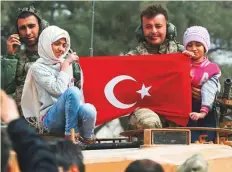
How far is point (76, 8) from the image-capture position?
24234 mm

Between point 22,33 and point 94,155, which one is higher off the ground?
point 22,33

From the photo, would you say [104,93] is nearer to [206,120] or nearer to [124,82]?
[124,82]

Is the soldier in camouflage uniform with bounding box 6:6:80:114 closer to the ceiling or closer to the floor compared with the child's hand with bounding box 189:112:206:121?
closer to the ceiling

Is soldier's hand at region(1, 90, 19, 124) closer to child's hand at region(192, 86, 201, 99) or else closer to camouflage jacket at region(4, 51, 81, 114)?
camouflage jacket at region(4, 51, 81, 114)

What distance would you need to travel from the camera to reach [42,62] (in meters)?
9.12

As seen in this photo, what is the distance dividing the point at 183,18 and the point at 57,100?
13.5 meters

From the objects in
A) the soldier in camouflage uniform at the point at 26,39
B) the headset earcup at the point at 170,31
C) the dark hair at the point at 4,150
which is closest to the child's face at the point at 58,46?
the soldier in camouflage uniform at the point at 26,39

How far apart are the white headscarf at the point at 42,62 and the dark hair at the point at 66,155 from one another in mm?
2548

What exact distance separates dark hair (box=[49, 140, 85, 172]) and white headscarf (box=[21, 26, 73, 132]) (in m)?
2.55

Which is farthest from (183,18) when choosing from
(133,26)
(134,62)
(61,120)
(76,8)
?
(61,120)

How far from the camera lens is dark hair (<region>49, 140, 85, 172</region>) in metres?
6.21

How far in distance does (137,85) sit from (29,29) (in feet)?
3.87

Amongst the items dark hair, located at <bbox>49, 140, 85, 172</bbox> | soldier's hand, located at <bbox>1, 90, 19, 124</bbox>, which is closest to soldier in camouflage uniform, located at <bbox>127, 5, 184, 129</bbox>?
dark hair, located at <bbox>49, 140, 85, 172</bbox>

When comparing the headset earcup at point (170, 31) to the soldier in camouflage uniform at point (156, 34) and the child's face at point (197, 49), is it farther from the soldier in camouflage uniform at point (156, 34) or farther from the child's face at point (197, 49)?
the child's face at point (197, 49)
